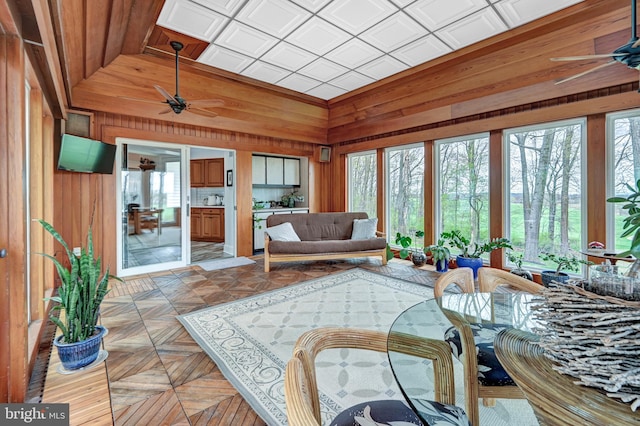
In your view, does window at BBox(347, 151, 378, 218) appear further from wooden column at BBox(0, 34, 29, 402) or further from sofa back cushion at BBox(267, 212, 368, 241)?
wooden column at BBox(0, 34, 29, 402)

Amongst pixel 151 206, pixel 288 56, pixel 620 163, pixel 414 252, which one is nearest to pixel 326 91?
pixel 288 56

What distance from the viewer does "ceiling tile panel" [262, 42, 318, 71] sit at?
4070mm

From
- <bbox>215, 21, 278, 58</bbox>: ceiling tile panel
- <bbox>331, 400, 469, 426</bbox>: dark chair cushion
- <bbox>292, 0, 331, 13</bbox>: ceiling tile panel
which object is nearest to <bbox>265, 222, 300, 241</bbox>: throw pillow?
<bbox>215, 21, 278, 58</bbox>: ceiling tile panel

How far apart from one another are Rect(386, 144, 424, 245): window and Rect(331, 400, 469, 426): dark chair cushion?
4576 mm

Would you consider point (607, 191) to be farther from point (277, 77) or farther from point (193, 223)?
point (193, 223)

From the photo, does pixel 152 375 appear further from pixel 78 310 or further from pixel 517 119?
pixel 517 119

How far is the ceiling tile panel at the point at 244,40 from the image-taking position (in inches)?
142

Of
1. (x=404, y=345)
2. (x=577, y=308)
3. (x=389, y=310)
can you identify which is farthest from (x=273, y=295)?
(x=577, y=308)

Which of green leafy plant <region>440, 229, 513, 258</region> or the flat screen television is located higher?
the flat screen television

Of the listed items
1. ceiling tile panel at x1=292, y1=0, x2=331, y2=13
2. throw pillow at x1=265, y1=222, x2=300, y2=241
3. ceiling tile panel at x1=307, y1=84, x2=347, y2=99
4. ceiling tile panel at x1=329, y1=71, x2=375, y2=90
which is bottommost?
throw pillow at x1=265, y1=222, x2=300, y2=241

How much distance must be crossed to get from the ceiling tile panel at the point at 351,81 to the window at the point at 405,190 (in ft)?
4.51

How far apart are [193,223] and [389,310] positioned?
6.15 meters

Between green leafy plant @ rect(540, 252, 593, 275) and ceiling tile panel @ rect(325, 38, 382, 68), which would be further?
ceiling tile panel @ rect(325, 38, 382, 68)

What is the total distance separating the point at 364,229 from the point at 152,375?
4.01 metres
